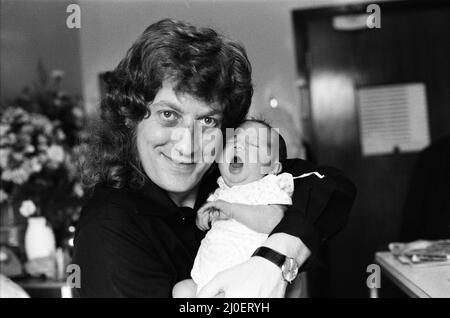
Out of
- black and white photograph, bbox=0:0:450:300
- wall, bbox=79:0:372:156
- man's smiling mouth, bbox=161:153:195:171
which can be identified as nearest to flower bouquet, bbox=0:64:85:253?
black and white photograph, bbox=0:0:450:300

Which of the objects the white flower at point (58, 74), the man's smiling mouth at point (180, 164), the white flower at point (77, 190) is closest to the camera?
the man's smiling mouth at point (180, 164)

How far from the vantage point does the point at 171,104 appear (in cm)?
72

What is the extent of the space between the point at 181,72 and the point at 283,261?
0.91 feet

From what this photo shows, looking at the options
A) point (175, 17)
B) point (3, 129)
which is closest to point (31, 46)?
point (3, 129)

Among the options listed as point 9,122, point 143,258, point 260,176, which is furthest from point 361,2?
point 143,258

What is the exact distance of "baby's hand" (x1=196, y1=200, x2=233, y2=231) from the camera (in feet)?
2.63

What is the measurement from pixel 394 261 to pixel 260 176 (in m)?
0.75

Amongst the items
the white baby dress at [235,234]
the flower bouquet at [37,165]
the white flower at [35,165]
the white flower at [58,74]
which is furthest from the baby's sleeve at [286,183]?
the white flower at [58,74]

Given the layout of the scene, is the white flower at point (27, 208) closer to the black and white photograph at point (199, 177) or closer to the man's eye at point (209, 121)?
the black and white photograph at point (199, 177)

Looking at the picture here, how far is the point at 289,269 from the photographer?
678mm

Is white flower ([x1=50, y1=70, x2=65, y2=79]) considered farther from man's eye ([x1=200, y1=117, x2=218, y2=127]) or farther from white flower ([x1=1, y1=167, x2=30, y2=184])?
man's eye ([x1=200, y1=117, x2=218, y2=127])

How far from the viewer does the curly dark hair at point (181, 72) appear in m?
0.74

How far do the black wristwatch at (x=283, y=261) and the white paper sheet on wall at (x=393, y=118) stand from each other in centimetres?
202
